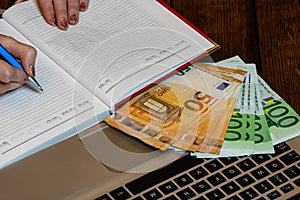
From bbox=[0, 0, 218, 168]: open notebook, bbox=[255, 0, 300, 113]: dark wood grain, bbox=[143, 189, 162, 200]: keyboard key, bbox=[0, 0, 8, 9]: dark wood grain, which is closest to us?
bbox=[143, 189, 162, 200]: keyboard key

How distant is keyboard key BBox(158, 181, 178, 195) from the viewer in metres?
0.89

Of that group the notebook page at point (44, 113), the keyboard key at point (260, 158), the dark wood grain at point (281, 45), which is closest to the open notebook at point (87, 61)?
the notebook page at point (44, 113)

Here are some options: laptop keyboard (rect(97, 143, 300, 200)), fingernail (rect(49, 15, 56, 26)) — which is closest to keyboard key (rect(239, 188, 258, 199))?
laptop keyboard (rect(97, 143, 300, 200))

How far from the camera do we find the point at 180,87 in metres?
1.05

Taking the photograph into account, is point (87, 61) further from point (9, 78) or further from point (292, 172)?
point (292, 172)

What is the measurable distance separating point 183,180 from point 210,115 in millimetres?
138

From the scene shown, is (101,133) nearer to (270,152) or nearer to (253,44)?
(270,152)

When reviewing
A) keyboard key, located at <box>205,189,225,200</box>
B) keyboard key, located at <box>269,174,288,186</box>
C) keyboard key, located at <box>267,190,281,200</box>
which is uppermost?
keyboard key, located at <box>269,174,288,186</box>

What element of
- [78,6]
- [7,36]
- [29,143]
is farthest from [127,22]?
[29,143]

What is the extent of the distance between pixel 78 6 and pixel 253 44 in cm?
32

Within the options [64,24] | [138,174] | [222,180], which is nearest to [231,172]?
[222,180]

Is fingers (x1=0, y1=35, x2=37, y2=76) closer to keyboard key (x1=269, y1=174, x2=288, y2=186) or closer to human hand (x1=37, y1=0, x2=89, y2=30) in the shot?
human hand (x1=37, y1=0, x2=89, y2=30)

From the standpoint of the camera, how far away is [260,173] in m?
0.92

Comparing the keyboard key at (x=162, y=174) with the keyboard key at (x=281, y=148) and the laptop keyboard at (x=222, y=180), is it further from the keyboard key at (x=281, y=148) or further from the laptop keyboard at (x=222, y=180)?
the keyboard key at (x=281, y=148)
